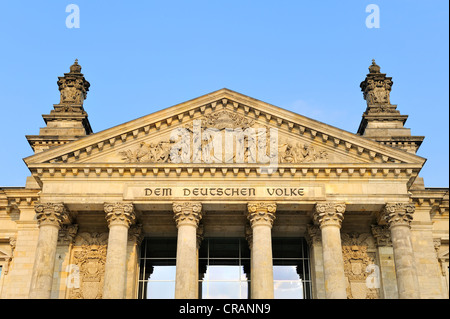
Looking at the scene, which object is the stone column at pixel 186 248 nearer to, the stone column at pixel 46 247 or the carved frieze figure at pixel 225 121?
the carved frieze figure at pixel 225 121

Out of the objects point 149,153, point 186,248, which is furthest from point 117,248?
point 149,153

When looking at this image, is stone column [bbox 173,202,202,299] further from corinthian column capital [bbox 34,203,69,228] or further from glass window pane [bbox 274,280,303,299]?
corinthian column capital [bbox 34,203,69,228]

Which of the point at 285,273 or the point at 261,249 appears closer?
the point at 261,249

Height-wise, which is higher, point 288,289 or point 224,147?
point 224,147

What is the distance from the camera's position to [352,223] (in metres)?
32.8

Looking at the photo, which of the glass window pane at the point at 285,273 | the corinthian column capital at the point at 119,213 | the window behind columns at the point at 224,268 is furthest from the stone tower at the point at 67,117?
the glass window pane at the point at 285,273

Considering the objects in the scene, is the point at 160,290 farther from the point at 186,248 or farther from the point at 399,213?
the point at 399,213

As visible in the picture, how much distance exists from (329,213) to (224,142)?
6372 millimetres

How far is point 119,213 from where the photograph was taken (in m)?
30.0

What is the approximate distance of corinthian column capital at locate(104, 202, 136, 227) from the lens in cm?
2994

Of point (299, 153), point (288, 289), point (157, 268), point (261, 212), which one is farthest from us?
point (157, 268)

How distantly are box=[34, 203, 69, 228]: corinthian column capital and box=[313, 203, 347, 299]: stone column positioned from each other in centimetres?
1253
